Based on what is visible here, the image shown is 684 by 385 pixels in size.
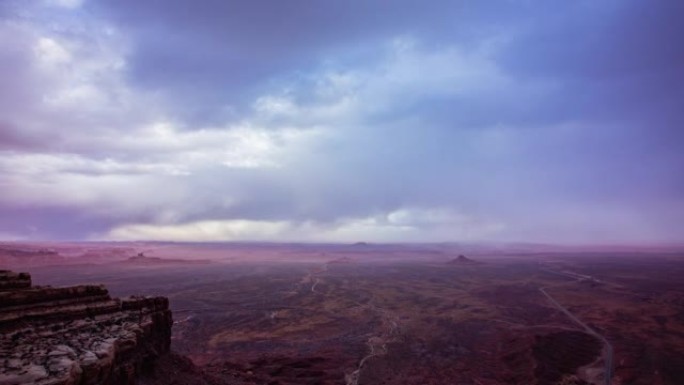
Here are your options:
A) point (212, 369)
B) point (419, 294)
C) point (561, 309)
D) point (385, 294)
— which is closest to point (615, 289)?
point (561, 309)

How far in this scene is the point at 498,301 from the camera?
59.1m

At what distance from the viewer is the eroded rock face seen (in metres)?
10.6

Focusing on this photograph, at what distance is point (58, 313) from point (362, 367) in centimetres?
2005

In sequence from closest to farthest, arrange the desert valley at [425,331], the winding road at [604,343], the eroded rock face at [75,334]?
the eroded rock face at [75,334], the winding road at [604,343], the desert valley at [425,331]

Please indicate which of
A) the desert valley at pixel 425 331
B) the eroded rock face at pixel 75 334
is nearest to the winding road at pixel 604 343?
the desert valley at pixel 425 331

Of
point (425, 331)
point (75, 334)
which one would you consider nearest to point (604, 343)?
point (425, 331)

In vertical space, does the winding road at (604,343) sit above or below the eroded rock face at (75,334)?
below

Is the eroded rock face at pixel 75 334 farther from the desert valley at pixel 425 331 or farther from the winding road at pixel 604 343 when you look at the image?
the winding road at pixel 604 343

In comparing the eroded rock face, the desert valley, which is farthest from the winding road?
the eroded rock face

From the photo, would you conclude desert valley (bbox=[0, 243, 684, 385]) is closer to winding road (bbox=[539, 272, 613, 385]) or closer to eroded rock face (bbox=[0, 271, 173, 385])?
winding road (bbox=[539, 272, 613, 385])

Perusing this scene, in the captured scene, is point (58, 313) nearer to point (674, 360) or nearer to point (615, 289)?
point (674, 360)

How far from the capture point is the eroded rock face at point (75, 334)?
10.6 metres

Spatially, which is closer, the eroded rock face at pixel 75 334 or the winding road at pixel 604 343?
the eroded rock face at pixel 75 334

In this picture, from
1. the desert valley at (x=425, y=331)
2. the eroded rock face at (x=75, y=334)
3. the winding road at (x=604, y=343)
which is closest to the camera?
the eroded rock face at (x=75, y=334)
